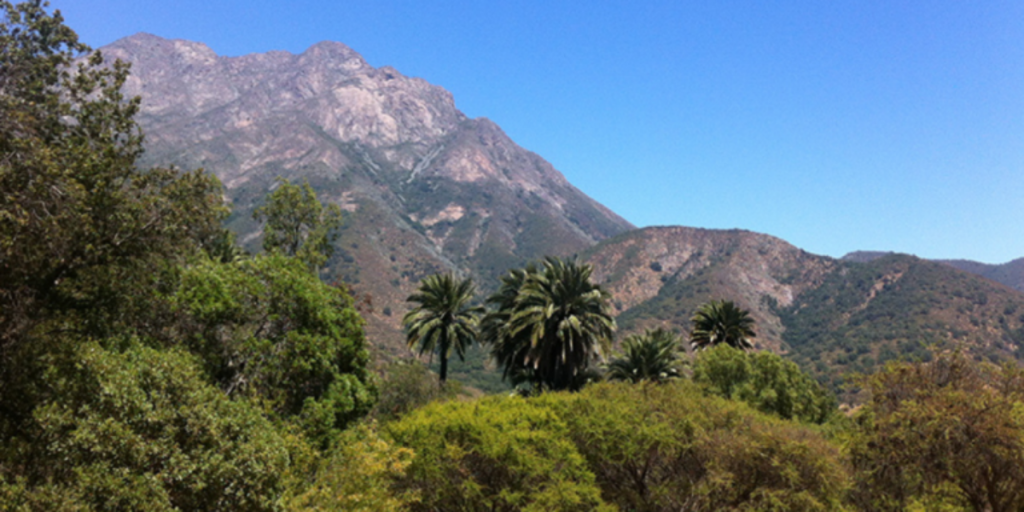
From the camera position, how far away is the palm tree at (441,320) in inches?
1389

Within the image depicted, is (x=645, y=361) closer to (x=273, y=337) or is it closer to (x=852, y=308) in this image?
(x=273, y=337)

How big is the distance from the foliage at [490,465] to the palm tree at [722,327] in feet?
105

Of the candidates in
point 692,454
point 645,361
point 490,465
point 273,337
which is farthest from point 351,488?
point 645,361

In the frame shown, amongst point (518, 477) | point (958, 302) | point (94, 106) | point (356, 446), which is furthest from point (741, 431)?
point (958, 302)

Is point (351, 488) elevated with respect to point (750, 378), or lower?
lower

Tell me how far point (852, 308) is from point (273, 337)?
185m

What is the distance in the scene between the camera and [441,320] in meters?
35.5

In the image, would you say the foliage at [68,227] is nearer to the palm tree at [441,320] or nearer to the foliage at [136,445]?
the foliage at [136,445]

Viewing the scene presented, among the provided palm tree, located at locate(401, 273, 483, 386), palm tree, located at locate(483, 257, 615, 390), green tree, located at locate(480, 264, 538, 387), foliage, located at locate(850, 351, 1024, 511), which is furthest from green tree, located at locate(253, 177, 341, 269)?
foliage, located at locate(850, 351, 1024, 511)

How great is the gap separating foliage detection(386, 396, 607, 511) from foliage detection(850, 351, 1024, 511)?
10368 mm

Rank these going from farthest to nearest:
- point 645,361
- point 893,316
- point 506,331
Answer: point 893,316 → point 645,361 → point 506,331

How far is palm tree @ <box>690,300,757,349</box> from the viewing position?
46375 mm

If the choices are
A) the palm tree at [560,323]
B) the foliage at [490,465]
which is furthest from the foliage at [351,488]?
the palm tree at [560,323]

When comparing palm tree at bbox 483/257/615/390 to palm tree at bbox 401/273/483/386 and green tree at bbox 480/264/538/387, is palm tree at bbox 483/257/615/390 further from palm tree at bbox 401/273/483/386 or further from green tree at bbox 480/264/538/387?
palm tree at bbox 401/273/483/386
